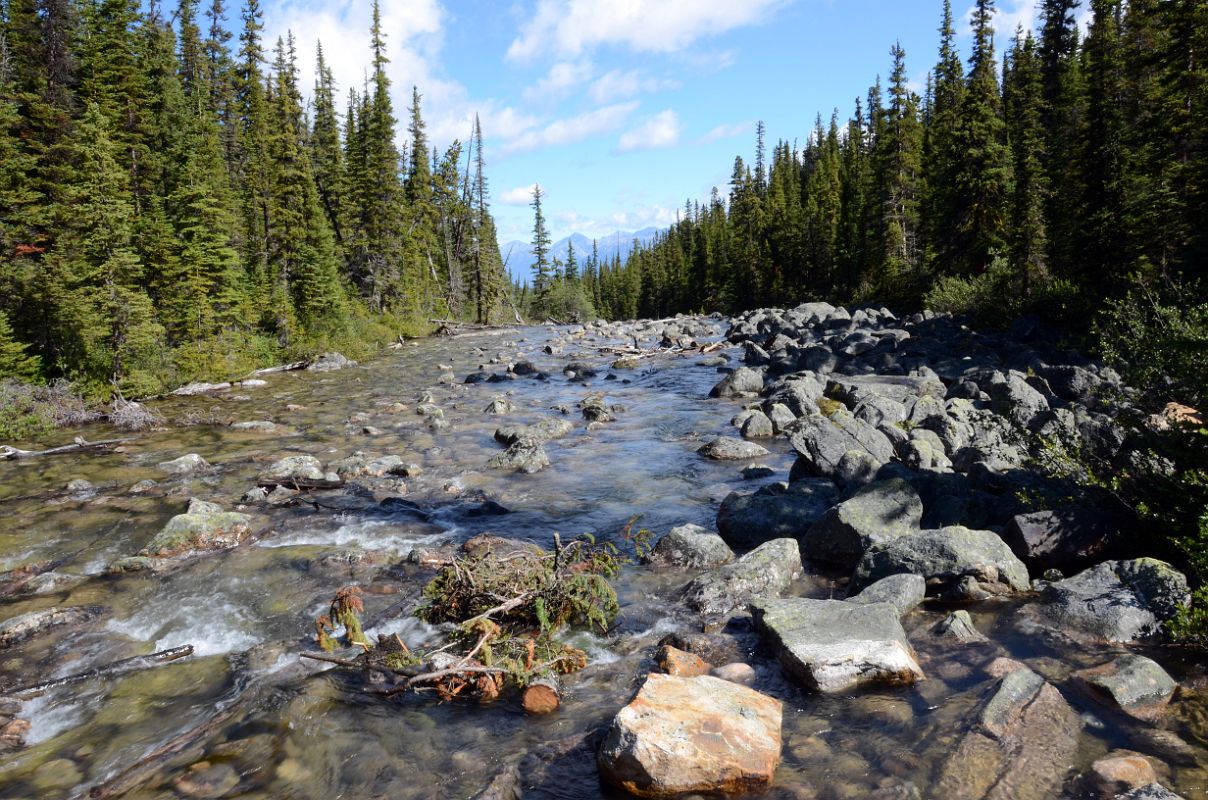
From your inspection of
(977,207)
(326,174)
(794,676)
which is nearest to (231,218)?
(326,174)

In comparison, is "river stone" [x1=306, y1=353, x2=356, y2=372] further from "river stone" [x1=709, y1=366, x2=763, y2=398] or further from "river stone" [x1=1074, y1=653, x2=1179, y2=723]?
"river stone" [x1=1074, y1=653, x2=1179, y2=723]

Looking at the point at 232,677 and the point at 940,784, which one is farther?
the point at 232,677

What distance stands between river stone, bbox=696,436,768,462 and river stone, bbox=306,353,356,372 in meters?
20.8

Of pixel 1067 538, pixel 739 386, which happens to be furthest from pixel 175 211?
pixel 1067 538

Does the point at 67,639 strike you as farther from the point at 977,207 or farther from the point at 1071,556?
the point at 977,207

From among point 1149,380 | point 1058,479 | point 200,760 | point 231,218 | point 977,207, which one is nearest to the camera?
point 200,760

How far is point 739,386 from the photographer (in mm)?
19578

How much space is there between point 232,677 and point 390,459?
7.06m

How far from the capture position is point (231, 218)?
27.1m

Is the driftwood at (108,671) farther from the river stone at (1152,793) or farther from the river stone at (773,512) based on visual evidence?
the river stone at (1152,793)

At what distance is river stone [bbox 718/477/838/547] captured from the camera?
8.27 meters

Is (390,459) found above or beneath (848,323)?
beneath

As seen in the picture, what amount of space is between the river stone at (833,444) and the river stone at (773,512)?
0.73 m

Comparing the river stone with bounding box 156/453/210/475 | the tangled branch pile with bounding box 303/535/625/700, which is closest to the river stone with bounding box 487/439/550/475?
the tangled branch pile with bounding box 303/535/625/700
